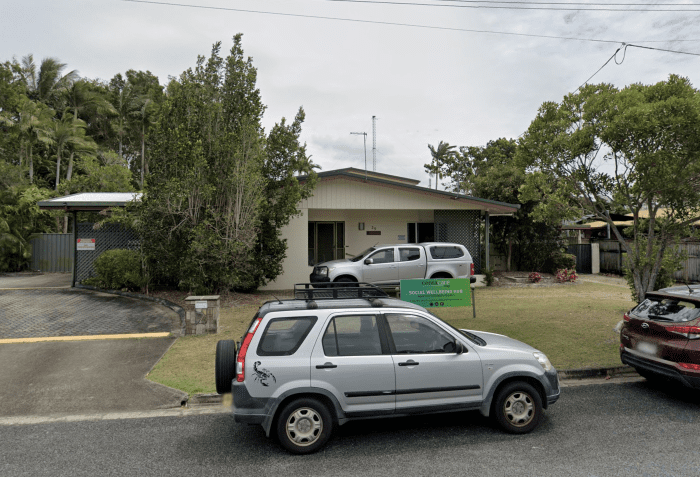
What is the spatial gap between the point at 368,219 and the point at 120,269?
30.0 feet

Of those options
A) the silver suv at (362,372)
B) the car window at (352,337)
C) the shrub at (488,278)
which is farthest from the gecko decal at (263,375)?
the shrub at (488,278)

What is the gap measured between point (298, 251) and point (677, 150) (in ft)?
36.1

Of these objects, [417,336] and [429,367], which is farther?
[417,336]

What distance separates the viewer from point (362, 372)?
4.59 meters

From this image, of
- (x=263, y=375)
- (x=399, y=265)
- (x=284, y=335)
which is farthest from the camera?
(x=399, y=265)

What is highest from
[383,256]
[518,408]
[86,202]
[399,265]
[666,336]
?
[86,202]

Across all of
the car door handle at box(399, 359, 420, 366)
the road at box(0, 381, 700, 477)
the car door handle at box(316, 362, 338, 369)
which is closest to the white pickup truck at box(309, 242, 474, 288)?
the road at box(0, 381, 700, 477)

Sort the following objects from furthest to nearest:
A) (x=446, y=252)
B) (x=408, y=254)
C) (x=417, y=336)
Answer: (x=446, y=252)
(x=408, y=254)
(x=417, y=336)

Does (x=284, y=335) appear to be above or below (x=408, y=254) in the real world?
below

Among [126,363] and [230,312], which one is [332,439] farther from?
[230,312]

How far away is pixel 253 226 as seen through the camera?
12.7m

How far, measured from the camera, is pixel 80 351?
820 cm

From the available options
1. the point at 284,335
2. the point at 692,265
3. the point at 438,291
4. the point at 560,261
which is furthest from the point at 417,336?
the point at 560,261

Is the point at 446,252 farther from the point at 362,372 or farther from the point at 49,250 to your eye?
the point at 49,250
